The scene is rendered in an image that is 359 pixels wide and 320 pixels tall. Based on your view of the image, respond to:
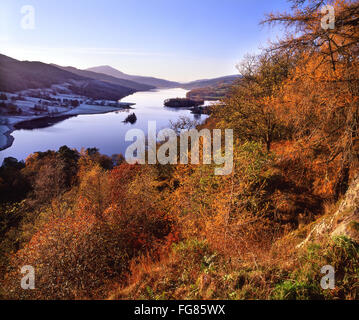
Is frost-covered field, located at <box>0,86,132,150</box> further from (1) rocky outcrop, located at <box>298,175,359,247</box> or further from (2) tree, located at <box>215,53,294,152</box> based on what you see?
(1) rocky outcrop, located at <box>298,175,359,247</box>

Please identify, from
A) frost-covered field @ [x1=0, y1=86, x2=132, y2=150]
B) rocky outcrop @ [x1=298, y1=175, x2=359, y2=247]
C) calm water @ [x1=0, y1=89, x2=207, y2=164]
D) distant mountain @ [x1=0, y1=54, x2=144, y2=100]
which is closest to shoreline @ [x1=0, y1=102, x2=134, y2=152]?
frost-covered field @ [x1=0, y1=86, x2=132, y2=150]

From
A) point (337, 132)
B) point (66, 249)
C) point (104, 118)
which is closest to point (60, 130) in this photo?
point (104, 118)

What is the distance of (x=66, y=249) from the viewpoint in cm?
725

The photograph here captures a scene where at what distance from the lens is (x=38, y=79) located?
144625mm

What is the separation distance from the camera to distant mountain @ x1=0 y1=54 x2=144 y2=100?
12106 cm

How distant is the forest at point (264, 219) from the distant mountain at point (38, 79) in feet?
455

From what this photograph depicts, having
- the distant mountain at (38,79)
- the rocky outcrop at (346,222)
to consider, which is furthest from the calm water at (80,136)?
the rocky outcrop at (346,222)

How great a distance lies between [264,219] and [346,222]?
12.7 ft

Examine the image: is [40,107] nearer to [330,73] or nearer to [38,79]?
[38,79]

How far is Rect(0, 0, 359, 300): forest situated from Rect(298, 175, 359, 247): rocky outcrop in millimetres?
27
